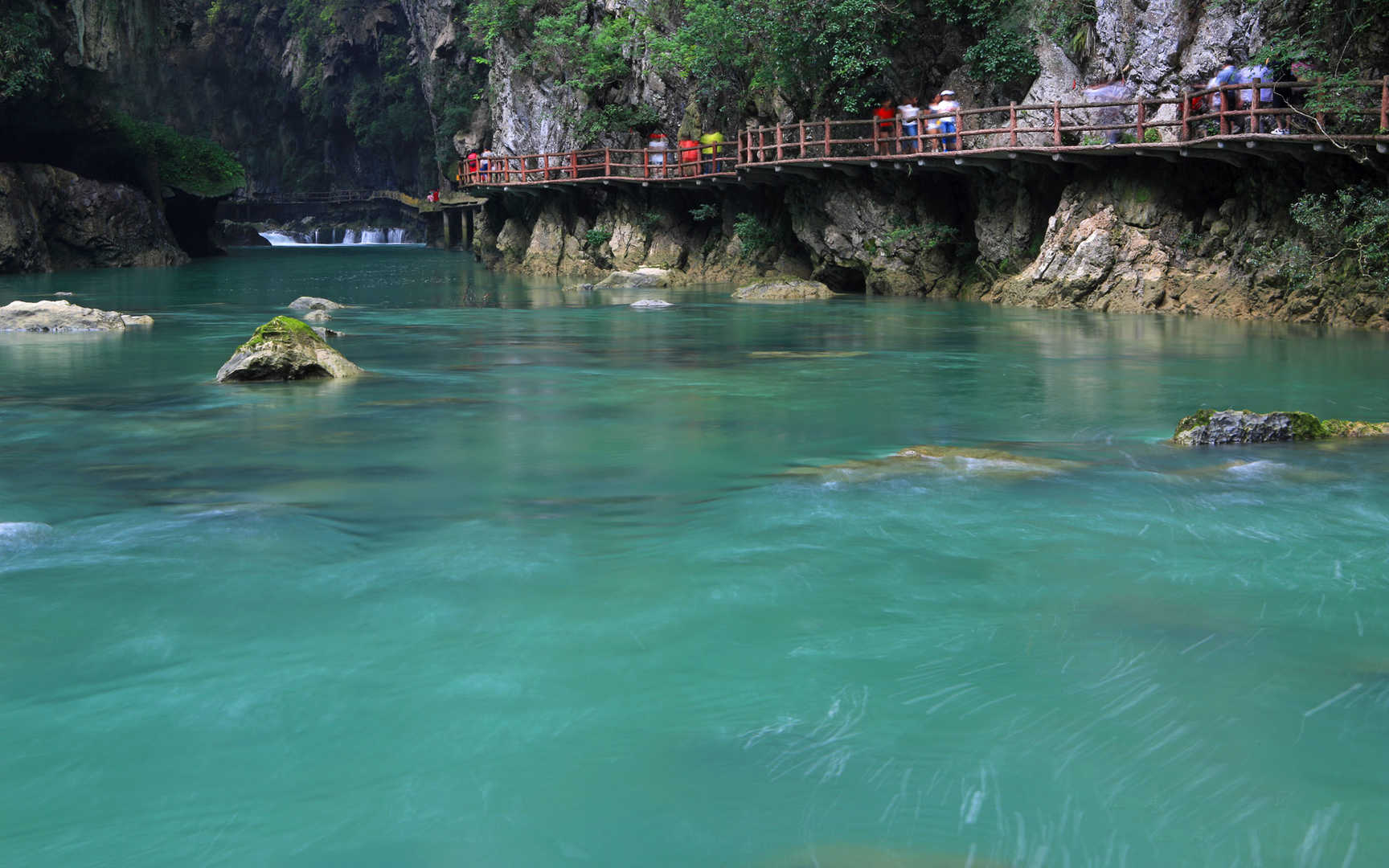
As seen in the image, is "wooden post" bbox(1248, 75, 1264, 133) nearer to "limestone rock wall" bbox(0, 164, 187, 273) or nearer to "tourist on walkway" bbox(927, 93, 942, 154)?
"tourist on walkway" bbox(927, 93, 942, 154)

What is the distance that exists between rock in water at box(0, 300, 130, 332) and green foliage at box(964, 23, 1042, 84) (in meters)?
14.5

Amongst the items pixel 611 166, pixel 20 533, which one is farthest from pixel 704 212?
pixel 20 533

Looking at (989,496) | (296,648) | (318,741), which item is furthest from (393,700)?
(989,496)

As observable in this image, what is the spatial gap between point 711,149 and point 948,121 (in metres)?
7.76

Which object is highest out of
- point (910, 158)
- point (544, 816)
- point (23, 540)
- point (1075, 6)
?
point (1075, 6)

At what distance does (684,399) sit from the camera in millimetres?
10891

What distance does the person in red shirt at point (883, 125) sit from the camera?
854 inches

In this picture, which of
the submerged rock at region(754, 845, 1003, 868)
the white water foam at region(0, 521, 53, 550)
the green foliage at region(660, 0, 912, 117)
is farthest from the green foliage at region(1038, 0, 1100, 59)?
the submerged rock at region(754, 845, 1003, 868)

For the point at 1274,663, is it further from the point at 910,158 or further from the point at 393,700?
the point at 910,158

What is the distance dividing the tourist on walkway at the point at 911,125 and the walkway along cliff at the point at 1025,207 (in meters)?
0.12

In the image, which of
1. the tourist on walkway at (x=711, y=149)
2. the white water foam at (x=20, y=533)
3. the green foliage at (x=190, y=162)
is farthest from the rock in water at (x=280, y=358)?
the green foliage at (x=190, y=162)

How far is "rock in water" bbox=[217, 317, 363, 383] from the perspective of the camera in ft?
38.3

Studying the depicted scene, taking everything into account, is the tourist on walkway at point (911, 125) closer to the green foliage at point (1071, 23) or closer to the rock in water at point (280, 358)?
the green foliage at point (1071, 23)

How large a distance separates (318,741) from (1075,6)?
63.6 feet
